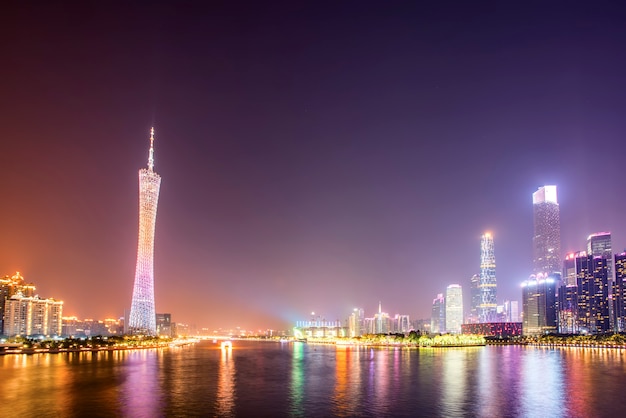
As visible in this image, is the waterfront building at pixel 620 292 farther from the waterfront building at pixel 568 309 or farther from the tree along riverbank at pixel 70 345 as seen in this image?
the tree along riverbank at pixel 70 345

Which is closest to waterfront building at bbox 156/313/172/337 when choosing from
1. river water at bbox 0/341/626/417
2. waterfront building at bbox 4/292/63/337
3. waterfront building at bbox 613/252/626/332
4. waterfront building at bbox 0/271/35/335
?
waterfront building at bbox 4/292/63/337

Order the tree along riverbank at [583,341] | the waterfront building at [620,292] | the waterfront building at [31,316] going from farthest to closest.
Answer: the waterfront building at [620,292]
the tree along riverbank at [583,341]
the waterfront building at [31,316]

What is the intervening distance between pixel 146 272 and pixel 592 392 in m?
52.0

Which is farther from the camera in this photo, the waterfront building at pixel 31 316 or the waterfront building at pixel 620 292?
the waterfront building at pixel 620 292

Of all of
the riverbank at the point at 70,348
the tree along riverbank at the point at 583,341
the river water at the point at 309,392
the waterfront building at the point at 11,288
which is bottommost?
the tree along riverbank at the point at 583,341

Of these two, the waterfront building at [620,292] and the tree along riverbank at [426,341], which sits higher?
the waterfront building at [620,292]

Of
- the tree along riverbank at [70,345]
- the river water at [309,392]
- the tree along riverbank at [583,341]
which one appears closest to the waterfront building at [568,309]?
the tree along riverbank at [583,341]

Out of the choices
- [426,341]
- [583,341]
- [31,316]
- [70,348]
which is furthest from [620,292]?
[31,316]

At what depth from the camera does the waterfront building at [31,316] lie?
366ft

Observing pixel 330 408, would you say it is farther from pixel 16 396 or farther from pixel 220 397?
pixel 16 396

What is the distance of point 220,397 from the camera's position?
112 feet

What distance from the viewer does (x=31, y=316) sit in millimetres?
118438

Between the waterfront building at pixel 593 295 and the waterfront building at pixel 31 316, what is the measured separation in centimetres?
14336

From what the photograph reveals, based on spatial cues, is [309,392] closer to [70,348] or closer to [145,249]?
[145,249]
